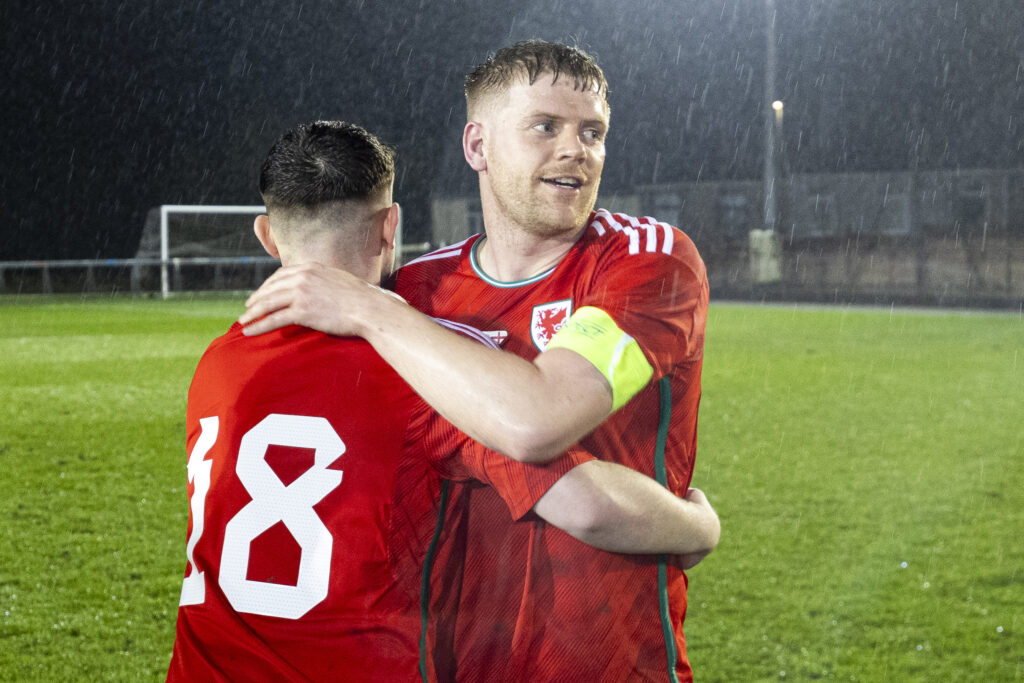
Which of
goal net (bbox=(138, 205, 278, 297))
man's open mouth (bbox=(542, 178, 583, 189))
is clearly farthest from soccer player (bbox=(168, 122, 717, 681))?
goal net (bbox=(138, 205, 278, 297))

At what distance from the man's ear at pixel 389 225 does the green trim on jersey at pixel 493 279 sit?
27 centimetres

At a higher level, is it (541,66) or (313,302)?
(541,66)

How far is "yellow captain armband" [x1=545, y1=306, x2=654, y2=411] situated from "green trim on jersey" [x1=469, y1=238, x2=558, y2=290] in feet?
1.19

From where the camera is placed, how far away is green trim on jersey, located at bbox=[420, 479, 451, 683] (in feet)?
6.04

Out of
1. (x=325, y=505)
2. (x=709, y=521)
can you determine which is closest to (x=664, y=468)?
(x=709, y=521)

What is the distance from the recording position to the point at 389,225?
6.98 ft

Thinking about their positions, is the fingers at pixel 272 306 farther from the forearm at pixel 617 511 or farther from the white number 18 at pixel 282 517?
the forearm at pixel 617 511

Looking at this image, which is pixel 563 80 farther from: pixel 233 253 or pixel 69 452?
pixel 233 253

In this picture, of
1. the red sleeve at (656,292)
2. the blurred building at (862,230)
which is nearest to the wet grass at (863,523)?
the red sleeve at (656,292)

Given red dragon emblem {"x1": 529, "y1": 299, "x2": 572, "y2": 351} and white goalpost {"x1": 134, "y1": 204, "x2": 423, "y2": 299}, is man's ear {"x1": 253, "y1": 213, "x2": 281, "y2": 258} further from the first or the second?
white goalpost {"x1": 134, "y1": 204, "x2": 423, "y2": 299}

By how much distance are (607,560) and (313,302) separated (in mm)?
736

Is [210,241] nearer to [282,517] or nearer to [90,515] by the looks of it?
[90,515]

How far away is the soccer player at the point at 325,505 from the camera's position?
1717 mm

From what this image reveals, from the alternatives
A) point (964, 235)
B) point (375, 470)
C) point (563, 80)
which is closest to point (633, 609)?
point (375, 470)
